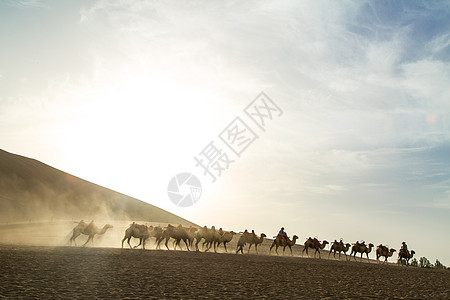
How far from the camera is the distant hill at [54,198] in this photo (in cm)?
6288

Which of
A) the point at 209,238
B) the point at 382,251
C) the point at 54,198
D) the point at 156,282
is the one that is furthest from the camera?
the point at 54,198

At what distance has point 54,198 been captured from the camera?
73500mm

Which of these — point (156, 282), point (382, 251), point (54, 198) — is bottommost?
point (156, 282)

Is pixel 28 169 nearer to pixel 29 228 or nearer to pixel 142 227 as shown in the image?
pixel 29 228

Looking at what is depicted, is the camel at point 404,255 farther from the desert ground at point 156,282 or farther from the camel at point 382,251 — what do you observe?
the desert ground at point 156,282

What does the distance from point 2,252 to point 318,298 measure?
1475cm

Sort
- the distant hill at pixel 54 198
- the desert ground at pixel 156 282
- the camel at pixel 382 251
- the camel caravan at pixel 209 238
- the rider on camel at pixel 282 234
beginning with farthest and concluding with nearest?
the distant hill at pixel 54 198
the camel at pixel 382 251
the rider on camel at pixel 282 234
the camel caravan at pixel 209 238
the desert ground at pixel 156 282

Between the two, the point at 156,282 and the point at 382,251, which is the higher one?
the point at 382,251

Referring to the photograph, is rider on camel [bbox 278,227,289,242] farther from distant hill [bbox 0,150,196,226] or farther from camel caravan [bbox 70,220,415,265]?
distant hill [bbox 0,150,196,226]

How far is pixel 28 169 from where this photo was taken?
81250 mm

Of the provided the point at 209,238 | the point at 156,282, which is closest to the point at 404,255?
the point at 209,238

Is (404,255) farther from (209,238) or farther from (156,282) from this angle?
(156,282)

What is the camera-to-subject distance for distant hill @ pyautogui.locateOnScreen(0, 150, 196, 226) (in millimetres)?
62875

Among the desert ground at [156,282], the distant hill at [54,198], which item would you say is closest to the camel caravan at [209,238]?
the desert ground at [156,282]
